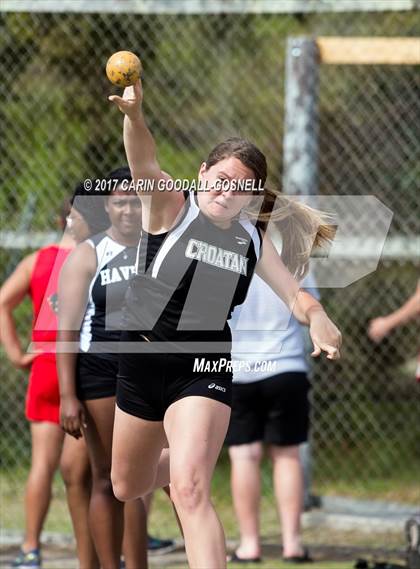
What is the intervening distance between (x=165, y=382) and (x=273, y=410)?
242 centimetres

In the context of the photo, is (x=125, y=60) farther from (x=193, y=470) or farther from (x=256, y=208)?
(x=193, y=470)

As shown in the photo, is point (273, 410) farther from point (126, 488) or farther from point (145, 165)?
point (145, 165)

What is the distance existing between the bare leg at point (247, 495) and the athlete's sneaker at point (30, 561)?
1.10m

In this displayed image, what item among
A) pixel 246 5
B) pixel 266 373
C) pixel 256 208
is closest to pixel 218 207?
pixel 256 208

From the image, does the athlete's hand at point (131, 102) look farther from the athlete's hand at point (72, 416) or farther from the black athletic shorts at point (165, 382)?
the athlete's hand at point (72, 416)

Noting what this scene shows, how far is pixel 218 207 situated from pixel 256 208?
313mm

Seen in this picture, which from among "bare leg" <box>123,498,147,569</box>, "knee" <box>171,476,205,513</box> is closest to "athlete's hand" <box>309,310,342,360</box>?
"knee" <box>171,476,205,513</box>

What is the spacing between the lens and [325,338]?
441 cm

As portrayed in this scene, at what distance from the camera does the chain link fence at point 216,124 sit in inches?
320

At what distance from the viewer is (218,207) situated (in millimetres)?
4543

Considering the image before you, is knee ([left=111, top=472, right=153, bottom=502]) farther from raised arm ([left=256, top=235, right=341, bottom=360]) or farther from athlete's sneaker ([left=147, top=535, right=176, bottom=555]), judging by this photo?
athlete's sneaker ([left=147, top=535, right=176, bottom=555])

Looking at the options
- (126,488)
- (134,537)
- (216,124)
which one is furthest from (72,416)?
(216,124)

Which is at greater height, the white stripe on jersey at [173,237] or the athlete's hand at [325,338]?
the white stripe on jersey at [173,237]

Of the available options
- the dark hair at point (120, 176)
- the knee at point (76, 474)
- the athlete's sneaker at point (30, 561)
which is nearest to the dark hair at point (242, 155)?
the dark hair at point (120, 176)
